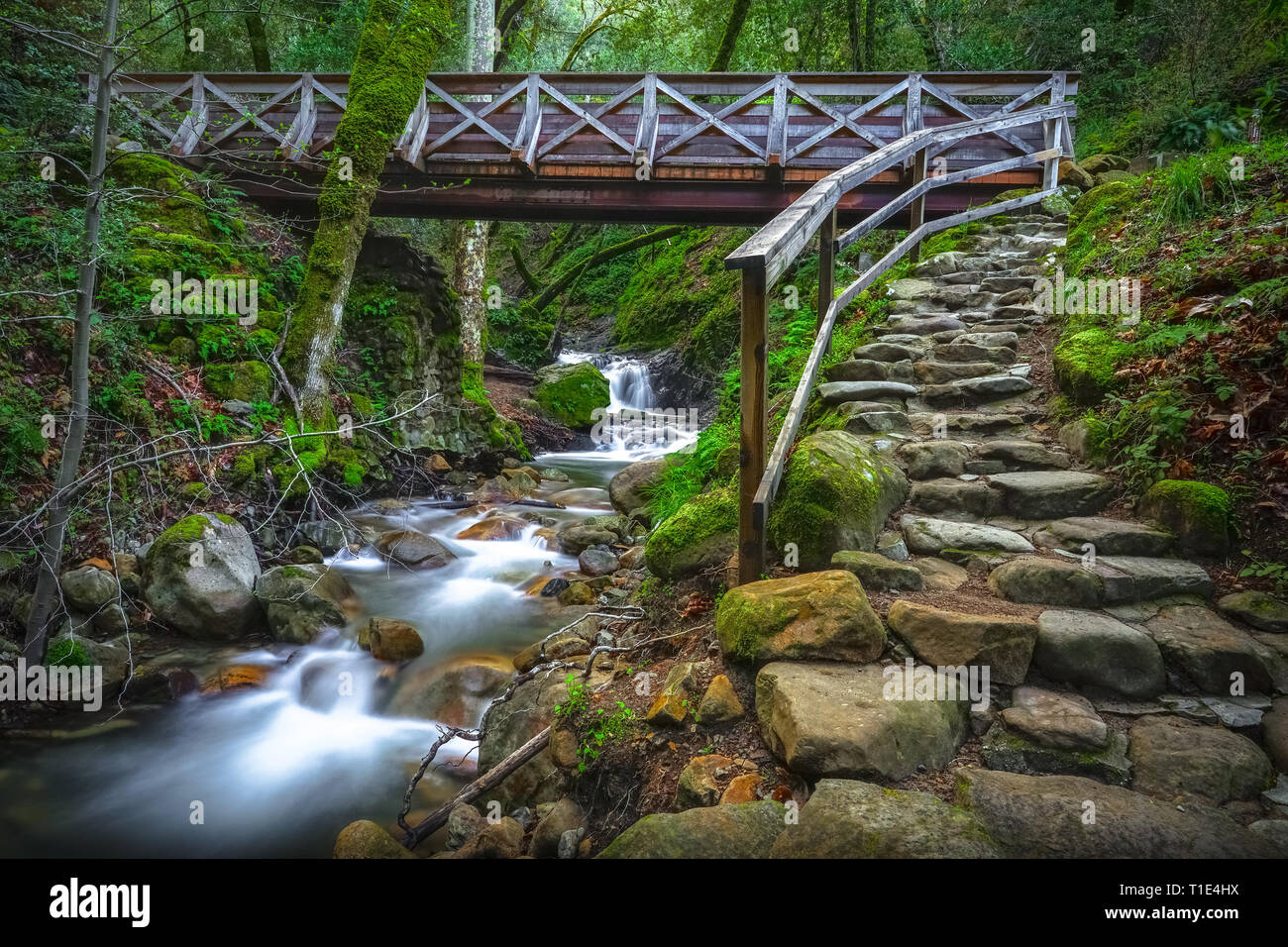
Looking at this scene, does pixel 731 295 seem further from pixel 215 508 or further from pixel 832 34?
pixel 215 508

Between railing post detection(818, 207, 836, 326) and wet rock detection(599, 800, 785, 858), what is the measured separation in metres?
3.44

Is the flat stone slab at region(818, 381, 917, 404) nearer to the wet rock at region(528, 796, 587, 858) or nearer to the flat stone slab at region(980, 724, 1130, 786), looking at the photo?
the flat stone slab at region(980, 724, 1130, 786)

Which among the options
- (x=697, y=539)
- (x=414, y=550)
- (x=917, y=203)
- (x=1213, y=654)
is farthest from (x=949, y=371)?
(x=414, y=550)

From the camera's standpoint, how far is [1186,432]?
3.23m

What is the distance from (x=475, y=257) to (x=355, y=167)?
140 inches

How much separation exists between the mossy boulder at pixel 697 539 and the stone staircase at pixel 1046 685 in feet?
2.29

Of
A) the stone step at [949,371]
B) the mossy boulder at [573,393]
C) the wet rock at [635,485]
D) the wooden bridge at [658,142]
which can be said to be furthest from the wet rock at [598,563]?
the mossy boulder at [573,393]

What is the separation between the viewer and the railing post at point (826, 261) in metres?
4.44

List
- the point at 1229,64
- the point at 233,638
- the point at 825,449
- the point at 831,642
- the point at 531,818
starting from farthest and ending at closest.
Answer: the point at 1229,64
the point at 233,638
the point at 825,449
the point at 531,818
the point at 831,642

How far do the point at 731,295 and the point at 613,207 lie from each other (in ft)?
16.7

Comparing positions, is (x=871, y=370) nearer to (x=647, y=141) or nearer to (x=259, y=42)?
(x=647, y=141)

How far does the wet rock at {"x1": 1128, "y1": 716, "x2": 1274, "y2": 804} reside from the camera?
1841 mm

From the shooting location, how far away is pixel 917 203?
7086 mm
